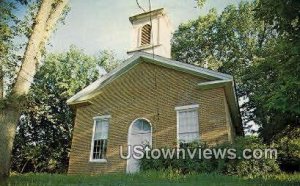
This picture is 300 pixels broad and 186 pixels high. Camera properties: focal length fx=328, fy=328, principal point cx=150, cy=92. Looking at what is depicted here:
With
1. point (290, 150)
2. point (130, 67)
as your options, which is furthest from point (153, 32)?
point (290, 150)

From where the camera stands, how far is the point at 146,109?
710 inches

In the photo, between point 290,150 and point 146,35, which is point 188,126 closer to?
point 146,35

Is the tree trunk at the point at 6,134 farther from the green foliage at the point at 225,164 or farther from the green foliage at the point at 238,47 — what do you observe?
the green foliage at the point at 238,47

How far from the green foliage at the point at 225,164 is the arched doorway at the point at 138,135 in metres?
2.50

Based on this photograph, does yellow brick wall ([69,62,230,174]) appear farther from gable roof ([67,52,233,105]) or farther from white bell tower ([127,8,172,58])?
white bell tower ([127,8,172,58])

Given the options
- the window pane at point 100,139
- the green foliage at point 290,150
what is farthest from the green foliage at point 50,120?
the green foliage at point 290,150

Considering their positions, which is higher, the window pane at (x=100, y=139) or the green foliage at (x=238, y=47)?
the green foliage at (x=238, y=47)

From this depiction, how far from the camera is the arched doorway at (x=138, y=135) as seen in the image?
17.5m

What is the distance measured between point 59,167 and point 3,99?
2450 centimetres

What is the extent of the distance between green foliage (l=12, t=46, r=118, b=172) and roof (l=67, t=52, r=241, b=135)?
10.9 meters

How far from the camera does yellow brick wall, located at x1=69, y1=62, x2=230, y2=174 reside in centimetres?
1631

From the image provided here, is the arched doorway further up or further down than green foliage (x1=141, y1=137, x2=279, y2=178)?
further up

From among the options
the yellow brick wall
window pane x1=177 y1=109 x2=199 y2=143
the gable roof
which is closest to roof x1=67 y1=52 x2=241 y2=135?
the gable roof

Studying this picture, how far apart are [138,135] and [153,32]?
26.0ft
